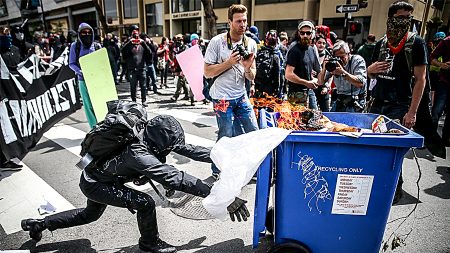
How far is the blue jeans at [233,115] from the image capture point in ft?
11.0

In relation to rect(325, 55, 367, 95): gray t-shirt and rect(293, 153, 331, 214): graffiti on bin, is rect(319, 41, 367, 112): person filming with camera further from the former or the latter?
rect(293, 153, 331, 214): graffiti on bin

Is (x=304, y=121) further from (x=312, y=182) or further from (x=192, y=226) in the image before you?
(x=192, y=226)

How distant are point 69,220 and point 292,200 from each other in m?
1.79

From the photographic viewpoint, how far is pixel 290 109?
2494 mm

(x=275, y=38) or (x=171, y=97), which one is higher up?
(x=275, y=38)

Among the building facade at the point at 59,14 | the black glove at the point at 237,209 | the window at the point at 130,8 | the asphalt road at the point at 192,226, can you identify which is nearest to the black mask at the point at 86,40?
the asphalt road at the point at 192,226

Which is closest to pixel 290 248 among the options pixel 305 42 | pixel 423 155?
pixel 305 42

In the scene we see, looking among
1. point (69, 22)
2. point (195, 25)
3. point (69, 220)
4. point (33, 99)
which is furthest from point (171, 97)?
point (69, 22)

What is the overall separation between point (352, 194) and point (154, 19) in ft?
104

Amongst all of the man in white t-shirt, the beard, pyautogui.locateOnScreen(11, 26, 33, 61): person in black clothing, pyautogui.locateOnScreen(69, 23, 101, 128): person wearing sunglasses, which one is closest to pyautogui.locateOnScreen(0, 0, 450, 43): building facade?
pyautogui.locateOnScreen(11, 26, 33, 61): person in black clothing

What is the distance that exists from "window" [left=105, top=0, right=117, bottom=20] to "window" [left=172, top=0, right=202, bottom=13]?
10.3 m

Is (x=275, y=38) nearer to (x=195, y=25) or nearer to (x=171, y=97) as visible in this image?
(x=171, y=97)

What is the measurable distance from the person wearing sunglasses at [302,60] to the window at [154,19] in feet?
93.2

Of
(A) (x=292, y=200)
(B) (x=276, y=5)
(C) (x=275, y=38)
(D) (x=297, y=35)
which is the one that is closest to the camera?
(A) (x=292, y=200)
